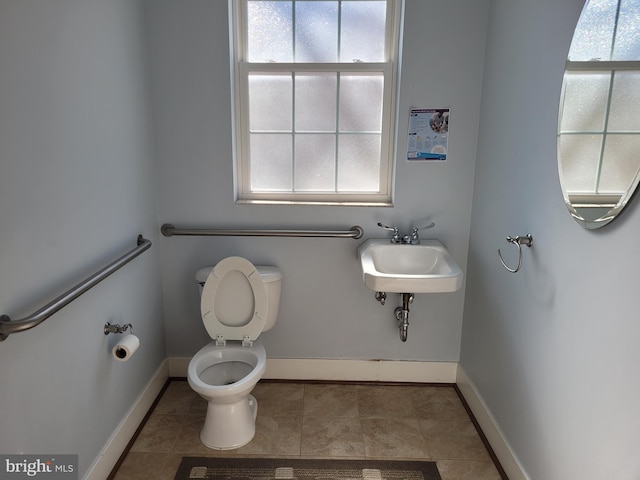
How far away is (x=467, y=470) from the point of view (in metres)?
1.95

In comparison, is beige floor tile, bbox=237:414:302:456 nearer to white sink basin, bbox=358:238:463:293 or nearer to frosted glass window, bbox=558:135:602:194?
white sink basin, bbox=358:238:463:293

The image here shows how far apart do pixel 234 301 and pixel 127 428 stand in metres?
0.74

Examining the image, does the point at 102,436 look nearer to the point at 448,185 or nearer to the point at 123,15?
the point at 123,15

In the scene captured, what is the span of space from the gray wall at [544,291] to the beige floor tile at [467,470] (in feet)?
0.59

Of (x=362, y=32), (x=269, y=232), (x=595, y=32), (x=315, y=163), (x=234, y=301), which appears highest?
(x=362, y=32)

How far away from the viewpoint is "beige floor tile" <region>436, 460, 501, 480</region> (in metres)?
1.91

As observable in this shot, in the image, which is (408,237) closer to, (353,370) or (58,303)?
(353,370)

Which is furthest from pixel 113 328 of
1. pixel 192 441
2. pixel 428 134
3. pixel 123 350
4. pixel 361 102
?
pixel 428 134

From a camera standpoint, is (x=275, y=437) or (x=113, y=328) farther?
(x=275, y=437)

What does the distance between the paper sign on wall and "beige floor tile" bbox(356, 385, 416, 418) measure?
1.30m

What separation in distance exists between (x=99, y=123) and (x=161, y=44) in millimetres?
707

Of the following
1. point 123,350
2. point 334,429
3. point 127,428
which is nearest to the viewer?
point 123,350

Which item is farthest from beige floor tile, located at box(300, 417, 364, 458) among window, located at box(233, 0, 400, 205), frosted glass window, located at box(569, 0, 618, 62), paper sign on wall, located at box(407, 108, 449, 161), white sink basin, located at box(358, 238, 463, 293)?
frosted glass window, located at box(569, 0, 618, 62)

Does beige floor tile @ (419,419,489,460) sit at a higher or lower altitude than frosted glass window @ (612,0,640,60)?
lower
